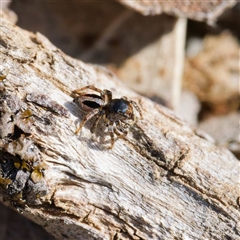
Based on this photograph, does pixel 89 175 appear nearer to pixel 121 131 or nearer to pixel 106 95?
pixel 121 131

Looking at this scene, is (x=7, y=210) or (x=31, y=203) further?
(x=7, y=210)

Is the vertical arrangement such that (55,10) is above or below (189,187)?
above

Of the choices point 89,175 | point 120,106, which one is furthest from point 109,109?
point 89,175

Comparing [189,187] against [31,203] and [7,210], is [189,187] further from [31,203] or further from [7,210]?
[7,210]

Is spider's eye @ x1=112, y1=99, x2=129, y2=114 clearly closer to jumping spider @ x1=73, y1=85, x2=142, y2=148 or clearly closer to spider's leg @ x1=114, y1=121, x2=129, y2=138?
jumping spider @ x1=73, y1=85, x2=142, y2=148

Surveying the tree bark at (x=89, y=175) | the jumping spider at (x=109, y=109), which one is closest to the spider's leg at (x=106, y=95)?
the jumping spider at (x=109, y=109)

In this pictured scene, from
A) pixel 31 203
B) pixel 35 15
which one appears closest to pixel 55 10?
pixel 35 15

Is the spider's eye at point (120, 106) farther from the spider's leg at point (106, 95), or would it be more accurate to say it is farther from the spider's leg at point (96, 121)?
the spider's leg at point (96, 121)
